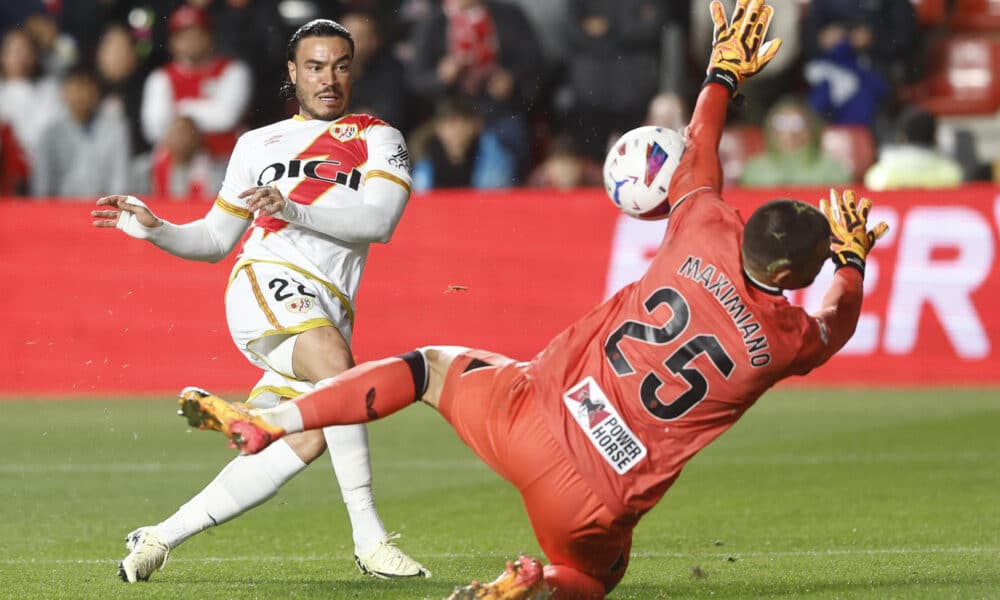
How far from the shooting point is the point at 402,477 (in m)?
10.2

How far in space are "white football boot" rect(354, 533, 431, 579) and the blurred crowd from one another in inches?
345


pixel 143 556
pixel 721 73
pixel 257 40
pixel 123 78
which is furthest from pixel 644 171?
pixel 123 78

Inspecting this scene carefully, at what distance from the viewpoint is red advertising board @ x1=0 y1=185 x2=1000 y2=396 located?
1375 centimetres

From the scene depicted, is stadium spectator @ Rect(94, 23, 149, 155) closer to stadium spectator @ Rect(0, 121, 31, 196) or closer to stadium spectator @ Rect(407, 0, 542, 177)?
stadium spectator @ Rect(0, 121, 31, 196)

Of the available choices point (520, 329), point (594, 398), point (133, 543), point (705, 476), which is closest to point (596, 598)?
point (594, 398)

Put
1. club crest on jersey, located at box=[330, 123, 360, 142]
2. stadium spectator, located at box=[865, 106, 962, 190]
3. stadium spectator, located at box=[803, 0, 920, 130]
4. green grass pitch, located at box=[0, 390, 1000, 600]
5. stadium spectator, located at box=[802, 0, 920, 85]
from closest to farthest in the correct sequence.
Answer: green grass pitch, located at box=[0, 390, 1000, 600] < club crest on jersey, located at box=[330, 123, 360, 142] < stadium spectator, located at box=[865, 106, 962, 190] < stadium spectator, located at box=[803, 0, 920, 130] < stadium spectator, located at box=[802, 0, 920, 85]

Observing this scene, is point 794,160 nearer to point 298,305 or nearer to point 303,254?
point 303,254

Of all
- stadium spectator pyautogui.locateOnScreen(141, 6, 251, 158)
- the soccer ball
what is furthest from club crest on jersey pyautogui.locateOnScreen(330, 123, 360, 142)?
stadium spectator pyautogui.locateOnScreen(141, 6, 251, 158)

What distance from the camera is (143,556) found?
21.9 feet

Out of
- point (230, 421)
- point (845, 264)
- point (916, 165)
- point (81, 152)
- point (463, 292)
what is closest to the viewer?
point (230, 421)

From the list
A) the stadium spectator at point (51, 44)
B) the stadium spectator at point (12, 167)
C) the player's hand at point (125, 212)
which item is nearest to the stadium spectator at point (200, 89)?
the stadium spectator at point (12, 167)

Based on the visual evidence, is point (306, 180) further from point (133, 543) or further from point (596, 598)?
point (596, 598)

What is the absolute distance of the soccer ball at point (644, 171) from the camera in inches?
228

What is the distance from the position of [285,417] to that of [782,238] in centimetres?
169
